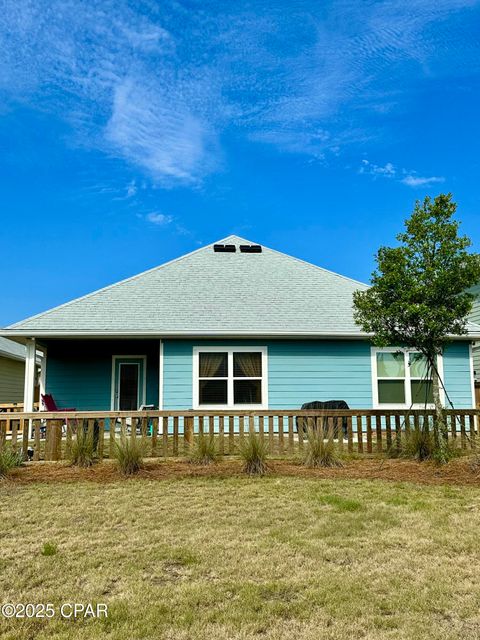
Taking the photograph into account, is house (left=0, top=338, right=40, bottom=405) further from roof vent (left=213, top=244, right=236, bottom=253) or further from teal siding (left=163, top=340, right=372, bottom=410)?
teal siding (left=163, top=340, right=372, bottom=410)

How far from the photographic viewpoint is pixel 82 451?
27.8ft

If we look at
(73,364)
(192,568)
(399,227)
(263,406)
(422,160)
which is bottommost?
(192,568)

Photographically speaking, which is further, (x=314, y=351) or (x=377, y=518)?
(x=314, y=351)

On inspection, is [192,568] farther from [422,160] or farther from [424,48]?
[422,160]

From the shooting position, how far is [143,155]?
1964cm

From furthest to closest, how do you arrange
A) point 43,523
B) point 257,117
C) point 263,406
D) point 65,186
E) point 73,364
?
1. point 65,186
2. point 257,117
3. point 73,364
4. point 263,406
5. point 43,523

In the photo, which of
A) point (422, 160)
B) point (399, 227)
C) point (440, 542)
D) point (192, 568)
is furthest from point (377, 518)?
point (422, 160)

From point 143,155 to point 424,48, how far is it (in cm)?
1073

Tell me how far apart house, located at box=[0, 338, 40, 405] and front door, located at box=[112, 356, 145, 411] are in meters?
10.9

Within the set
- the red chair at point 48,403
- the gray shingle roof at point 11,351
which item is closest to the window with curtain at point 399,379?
the red chair at point 48,403

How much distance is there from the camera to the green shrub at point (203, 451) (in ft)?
28.3

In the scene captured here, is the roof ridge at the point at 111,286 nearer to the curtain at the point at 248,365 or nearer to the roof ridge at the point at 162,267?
the roof ridge at the point at 162,267

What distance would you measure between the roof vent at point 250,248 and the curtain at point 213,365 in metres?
5.36

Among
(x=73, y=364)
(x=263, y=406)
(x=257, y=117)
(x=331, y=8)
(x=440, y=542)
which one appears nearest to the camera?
(x=440, y=542)
